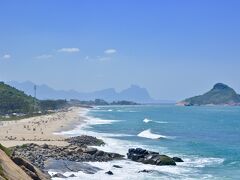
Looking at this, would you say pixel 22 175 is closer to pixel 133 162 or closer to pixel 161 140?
pixel 133 162

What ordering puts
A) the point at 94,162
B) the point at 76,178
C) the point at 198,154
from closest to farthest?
the point at 76,178, the point at 94,162, the point at 198,154

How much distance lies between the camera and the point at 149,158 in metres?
58.4

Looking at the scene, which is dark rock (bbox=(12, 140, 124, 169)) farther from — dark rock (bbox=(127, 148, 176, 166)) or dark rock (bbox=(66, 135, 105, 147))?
dark rock (bbox=(66, 135, 105, 147))

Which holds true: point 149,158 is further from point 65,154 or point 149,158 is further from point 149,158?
point 65,154

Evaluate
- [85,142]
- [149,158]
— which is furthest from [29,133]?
Answer: [149,158]

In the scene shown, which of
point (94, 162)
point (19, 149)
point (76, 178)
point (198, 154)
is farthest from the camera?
point (198, 154)

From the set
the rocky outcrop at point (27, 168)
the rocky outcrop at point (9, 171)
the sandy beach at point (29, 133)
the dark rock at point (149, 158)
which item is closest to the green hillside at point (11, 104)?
the sandy beach at point (29, 133)

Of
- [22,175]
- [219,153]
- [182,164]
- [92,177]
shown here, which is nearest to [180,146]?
[219,153]

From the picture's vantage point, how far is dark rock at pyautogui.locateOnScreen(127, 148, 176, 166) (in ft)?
187

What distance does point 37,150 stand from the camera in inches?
2418

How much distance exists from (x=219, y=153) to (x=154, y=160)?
17303mm

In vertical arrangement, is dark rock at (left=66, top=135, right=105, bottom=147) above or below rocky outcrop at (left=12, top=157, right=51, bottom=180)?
below

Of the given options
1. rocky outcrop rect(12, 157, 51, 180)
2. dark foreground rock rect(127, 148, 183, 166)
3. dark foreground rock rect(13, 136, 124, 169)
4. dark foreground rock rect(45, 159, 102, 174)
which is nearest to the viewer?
rocky outcrop rect(12, 157, 51, 180)

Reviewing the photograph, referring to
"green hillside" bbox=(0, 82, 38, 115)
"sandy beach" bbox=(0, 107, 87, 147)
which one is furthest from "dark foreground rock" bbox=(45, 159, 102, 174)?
"green hillside" bbox=(0, 82, 38, 115)
